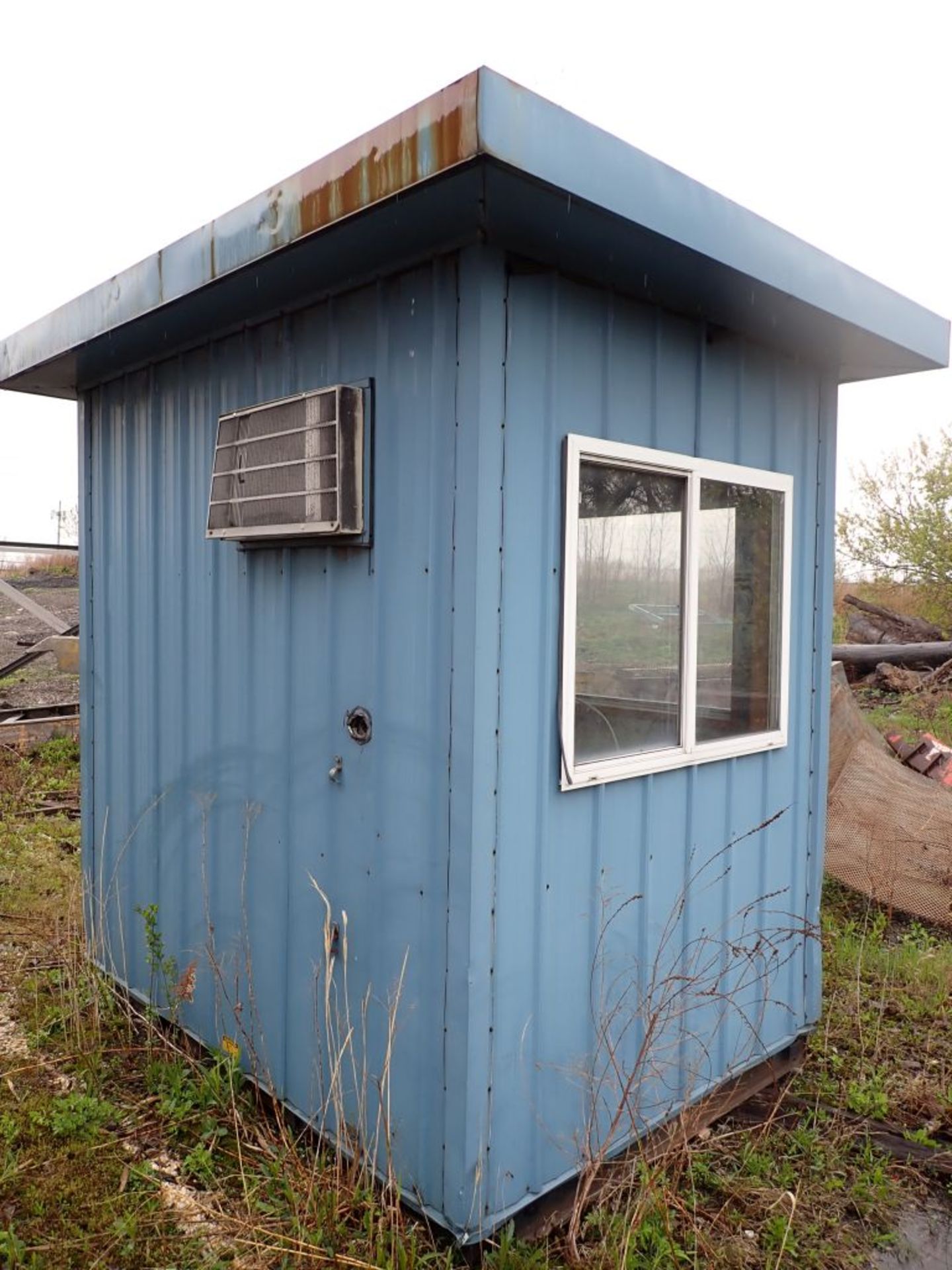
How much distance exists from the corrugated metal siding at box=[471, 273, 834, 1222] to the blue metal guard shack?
14 mm

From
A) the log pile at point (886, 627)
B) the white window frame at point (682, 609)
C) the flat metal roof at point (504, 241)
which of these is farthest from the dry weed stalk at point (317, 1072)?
the log pile at point (886, 627)

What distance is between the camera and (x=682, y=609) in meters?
2.68

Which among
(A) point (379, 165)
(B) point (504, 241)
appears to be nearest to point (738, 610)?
(B) point (504, 241)

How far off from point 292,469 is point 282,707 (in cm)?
74

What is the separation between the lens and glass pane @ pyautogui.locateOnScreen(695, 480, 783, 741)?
9.12ft

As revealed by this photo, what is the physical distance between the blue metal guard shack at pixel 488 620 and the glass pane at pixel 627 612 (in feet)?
0.04

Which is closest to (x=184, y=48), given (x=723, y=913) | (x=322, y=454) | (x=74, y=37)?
(x=74, y=37)

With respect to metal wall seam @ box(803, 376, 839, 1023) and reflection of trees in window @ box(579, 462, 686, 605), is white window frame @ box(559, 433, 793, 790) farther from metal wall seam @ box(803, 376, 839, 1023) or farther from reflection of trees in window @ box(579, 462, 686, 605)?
metal wall seam @ box(803, 376, 839, 1023)

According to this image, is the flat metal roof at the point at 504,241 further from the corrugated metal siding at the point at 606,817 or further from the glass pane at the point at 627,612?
the glass pane at the point at 627,612

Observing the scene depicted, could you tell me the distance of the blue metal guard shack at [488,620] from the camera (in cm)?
209

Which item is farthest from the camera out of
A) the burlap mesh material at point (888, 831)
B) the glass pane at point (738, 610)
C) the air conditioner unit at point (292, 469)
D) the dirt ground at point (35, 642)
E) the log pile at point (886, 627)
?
the log pile at point (886, 627)

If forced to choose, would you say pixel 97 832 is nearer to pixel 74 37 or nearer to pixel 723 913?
pixel 723 913

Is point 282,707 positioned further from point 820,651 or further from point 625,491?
point 820,651

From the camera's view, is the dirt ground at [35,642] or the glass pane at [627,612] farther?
the dirt ground at [35,642]
